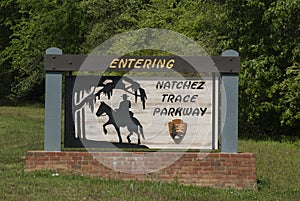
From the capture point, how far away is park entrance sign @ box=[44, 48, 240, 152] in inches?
444

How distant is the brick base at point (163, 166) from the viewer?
1091cm

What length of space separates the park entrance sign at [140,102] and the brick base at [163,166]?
364 mm

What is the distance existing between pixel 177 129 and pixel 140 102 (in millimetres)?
836

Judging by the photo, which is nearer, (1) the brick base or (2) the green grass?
(2) the green grass

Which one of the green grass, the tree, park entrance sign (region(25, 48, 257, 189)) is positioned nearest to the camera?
the green grass

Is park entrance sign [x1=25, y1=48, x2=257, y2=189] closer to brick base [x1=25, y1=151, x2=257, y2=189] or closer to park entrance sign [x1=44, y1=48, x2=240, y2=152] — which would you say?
park entrance sign [x1=44, y1=48, x2=240, y2=152]

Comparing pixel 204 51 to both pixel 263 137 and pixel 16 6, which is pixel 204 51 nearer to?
pixel 263 137

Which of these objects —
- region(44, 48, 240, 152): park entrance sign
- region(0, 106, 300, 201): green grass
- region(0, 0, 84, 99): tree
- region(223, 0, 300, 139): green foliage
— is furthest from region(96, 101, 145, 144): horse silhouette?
region(0, 0, 84, 99): tree

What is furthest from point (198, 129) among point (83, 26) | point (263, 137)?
point (83, 26)

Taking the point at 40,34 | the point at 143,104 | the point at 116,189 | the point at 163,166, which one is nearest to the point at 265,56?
the point at 143,104

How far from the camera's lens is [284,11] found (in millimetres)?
19797

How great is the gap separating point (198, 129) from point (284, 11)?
9.70 metres

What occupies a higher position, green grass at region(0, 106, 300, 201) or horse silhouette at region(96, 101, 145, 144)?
horse silhouette at region(96, 101, 145, 144)

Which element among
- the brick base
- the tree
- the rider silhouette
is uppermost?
the tree
